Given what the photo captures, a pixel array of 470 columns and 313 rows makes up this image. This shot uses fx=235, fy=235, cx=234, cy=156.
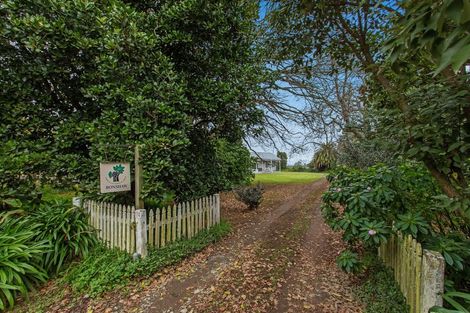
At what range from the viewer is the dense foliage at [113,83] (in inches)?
157

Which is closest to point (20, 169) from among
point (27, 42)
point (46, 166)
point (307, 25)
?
point (46, 166)

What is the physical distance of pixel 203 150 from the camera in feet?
18.9

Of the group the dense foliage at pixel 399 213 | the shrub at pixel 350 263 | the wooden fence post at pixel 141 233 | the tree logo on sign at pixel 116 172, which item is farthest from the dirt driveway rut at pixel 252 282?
the tree logo on sign at pixel 116 172

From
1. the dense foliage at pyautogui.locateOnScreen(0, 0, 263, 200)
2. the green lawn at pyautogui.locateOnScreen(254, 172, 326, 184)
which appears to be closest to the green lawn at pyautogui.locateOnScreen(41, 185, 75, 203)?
the dense foliage at pyautogui.locateOnScreen(0, 0, 263, 200)

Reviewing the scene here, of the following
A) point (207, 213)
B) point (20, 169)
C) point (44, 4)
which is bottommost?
point (207, 213)

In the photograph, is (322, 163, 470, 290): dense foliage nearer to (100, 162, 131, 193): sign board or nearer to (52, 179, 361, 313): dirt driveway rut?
(52, 179, 361, 313): dirt driveway rut

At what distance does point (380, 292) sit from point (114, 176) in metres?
4.13

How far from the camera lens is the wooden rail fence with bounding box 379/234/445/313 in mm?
1973

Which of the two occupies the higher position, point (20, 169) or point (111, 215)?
point (20, 169)

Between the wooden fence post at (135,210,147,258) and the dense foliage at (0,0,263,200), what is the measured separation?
376 millimetres

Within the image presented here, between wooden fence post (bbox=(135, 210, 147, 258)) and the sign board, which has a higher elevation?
the sign board

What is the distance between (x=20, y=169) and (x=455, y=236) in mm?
6501

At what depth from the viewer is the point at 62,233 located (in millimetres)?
4141

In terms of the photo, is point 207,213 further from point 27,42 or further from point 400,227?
point 27,42
